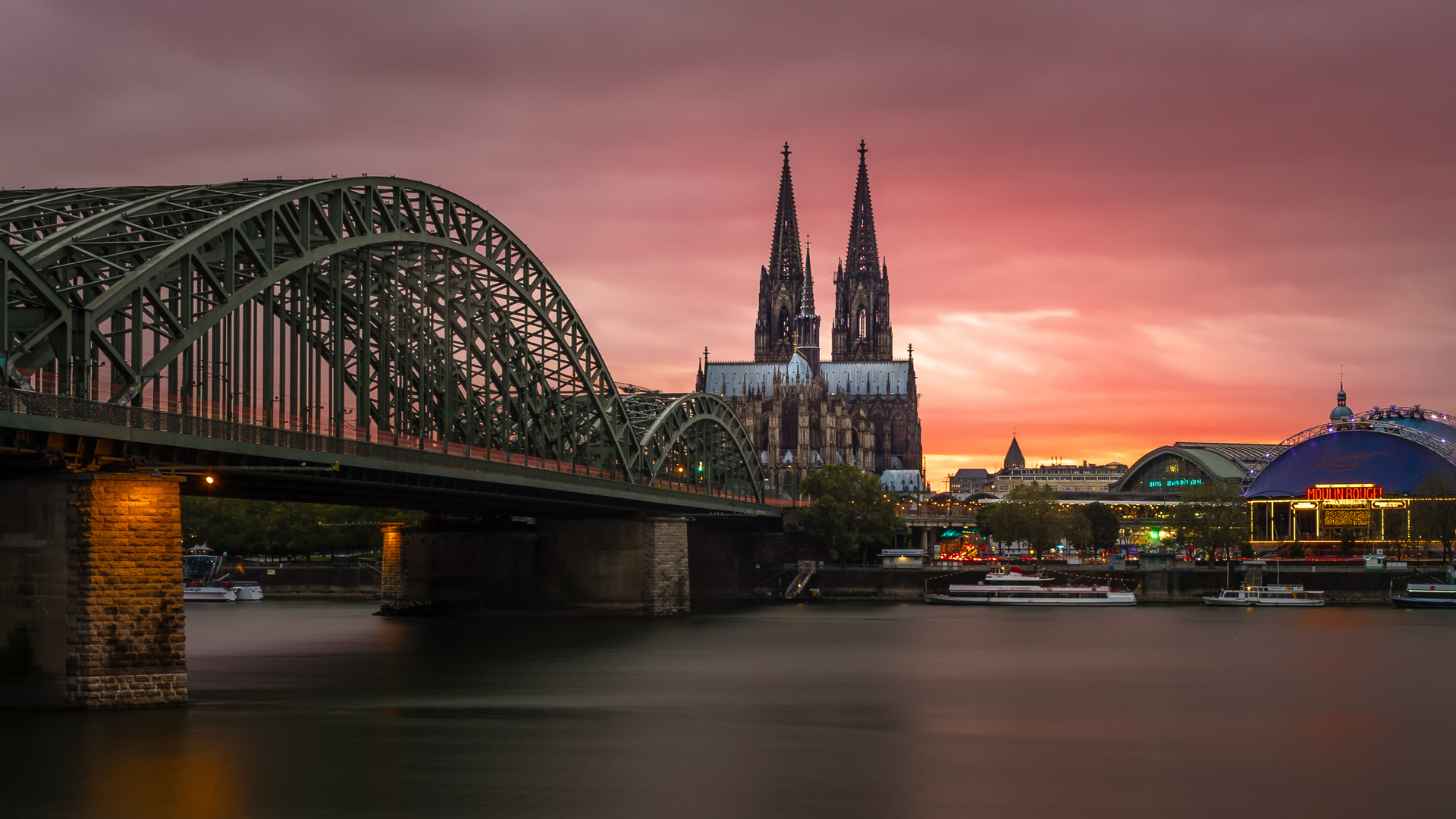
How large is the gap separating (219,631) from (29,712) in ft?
185

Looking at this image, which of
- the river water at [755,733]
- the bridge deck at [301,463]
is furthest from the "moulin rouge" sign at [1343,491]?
the river water at [755,733]

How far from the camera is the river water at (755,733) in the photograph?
37.3 m

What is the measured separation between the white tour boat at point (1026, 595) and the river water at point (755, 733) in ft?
171

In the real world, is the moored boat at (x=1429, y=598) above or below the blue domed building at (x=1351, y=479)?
below

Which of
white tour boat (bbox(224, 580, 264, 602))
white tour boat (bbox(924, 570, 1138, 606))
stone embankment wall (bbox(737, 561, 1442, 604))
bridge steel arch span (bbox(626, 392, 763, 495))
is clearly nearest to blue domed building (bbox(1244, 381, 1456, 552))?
stone embankment wall (bbox(737, 561, 1442, 604))

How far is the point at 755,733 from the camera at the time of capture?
1948 inches

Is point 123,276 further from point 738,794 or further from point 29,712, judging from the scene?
point 738,794

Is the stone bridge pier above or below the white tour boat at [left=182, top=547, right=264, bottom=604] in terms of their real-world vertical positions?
above

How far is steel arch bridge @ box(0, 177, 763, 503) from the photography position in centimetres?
4909

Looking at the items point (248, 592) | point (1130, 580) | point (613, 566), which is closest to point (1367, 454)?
point (1130, 580)

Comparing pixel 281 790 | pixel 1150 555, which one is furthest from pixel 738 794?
pixel 1150 555

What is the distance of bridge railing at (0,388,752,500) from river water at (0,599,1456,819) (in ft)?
26.3

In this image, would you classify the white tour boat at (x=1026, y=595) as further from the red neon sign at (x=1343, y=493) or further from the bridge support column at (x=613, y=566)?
the red neon sign at (x=1343, y=493)

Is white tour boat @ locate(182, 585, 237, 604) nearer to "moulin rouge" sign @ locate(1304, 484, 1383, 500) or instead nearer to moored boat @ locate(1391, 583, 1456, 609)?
moored boat @ locate(1391, 583, 1456, 609)
